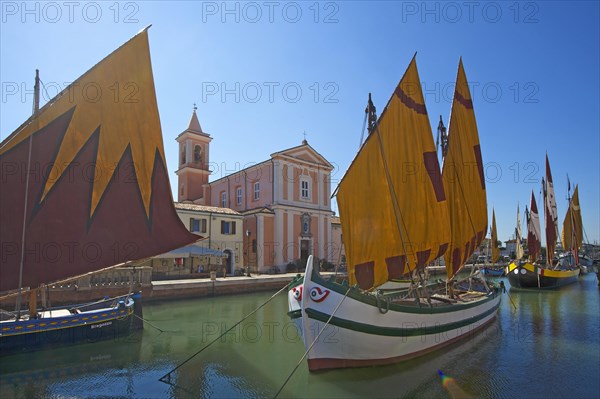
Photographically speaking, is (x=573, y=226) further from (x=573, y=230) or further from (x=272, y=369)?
(x=272, y=369)

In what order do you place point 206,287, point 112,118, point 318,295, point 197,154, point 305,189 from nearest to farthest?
point 318,295 → point 112,118 → point 206,287 → point 305,189 → point 197,154

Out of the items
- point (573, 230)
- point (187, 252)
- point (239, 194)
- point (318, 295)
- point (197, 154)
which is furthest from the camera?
point (197, 154)

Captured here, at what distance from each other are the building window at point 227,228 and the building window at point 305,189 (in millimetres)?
7440

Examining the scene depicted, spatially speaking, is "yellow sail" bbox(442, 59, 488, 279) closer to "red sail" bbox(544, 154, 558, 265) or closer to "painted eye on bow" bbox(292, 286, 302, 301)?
"painted eye on bow" bbox(292, 286, 302, 301)

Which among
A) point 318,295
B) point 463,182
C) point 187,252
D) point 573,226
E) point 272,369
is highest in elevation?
point 463,182

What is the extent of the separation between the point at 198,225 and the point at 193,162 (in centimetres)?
1393

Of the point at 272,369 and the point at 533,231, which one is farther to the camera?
the point at 533,231

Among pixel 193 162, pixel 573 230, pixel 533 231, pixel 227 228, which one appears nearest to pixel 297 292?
pixel 227 228

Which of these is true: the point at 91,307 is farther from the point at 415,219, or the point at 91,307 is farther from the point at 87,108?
the point at 415,219

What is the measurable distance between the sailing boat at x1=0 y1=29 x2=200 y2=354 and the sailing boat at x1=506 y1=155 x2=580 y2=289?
28.0m

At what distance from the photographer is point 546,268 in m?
30.6

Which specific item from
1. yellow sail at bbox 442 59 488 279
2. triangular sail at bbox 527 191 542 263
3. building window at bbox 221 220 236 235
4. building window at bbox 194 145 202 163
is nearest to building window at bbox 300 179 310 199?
building window at bbox 221 220 236 235

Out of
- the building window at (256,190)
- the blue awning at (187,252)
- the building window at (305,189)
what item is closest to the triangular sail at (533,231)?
the building window at (305,189)

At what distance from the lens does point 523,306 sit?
2108 cm
